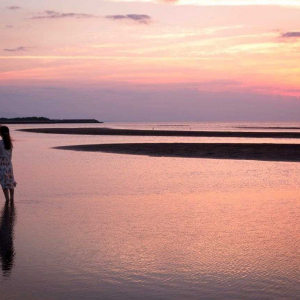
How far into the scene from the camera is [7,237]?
905cm

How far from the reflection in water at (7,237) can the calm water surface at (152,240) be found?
0.02m

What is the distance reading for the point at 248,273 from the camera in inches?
274

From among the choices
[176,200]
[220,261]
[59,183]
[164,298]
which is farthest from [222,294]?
[59,183]

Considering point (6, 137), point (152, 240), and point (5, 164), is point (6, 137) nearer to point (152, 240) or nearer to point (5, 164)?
point (5, 164)

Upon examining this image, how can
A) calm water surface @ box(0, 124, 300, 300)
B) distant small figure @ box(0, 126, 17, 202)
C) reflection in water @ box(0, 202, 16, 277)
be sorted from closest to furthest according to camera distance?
calm water surface @ box(0, 124, 300, 300)
reflection in water @ box(0, 202, 16, 277)
distant small figure @ box(0, 126, 17, 202)

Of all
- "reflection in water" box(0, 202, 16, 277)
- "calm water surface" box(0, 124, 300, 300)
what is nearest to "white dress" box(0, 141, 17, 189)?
"calm water surface" box(0, 124, 300, 300)

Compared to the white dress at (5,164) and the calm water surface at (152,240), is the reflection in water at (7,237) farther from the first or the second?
the white dress at (5,164)

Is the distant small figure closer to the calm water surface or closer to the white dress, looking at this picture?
the white dress

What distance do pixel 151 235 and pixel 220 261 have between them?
1959mm

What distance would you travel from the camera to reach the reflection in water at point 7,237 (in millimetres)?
7375

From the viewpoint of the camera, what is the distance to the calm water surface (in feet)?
21.1

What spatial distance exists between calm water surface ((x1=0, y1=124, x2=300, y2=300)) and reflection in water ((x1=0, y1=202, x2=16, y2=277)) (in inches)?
0.7

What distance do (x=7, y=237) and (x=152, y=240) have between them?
2.39 meters

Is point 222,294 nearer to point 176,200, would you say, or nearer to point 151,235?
point 151,235
